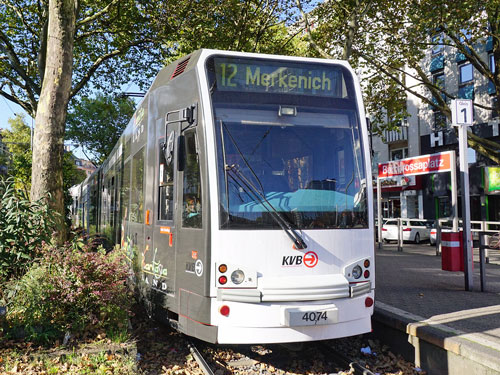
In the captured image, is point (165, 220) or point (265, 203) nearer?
point (265, 203)

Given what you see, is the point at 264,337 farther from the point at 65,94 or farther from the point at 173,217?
the point at 65,94

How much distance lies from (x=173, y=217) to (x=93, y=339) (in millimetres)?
1630

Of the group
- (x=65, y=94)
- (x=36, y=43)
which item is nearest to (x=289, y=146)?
(x=65, y=94)

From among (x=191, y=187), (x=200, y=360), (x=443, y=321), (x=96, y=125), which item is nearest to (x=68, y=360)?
(x=200, y=360)

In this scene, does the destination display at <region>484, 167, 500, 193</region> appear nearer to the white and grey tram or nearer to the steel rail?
the white and grey tram

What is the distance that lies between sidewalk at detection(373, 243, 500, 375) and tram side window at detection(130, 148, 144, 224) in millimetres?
3683

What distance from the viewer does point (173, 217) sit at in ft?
18.6

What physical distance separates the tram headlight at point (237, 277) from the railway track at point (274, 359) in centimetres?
98

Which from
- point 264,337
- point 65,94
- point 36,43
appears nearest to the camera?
point 264,337

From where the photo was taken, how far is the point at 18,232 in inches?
222

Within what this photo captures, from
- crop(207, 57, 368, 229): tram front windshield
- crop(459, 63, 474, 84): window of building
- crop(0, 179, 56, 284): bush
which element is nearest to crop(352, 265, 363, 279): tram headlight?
crop(207, 57, 368, 229): tram front windshield

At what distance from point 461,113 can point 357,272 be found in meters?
4.69

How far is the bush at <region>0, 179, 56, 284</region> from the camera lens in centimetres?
553

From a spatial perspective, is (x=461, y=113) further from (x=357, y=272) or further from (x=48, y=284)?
(x=48, y=284)
